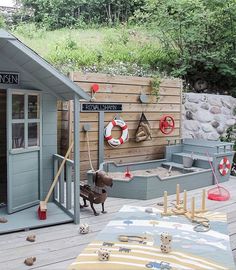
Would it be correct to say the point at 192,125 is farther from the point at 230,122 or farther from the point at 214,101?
the point at 230,122

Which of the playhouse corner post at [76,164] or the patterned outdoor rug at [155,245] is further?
the playhouse corner post at [76,164]

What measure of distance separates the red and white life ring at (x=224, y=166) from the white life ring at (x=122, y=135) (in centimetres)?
183

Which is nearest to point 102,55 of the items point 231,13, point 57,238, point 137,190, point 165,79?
point 165,79

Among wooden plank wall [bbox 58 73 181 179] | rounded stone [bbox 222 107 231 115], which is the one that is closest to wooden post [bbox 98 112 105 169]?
wooden plank wall [bbox 58 73 181 179]

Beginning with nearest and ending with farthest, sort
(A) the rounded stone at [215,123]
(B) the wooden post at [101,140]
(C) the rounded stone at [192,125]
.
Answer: (B) the wooden post at [101,140] < (C) the rounded stone at [192,125] < (A) the rounded stone at [215,123]

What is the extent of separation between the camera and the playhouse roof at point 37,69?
4156 millimetres

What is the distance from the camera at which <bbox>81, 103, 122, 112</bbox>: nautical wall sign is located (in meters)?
6.64

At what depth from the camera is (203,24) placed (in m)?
9.57

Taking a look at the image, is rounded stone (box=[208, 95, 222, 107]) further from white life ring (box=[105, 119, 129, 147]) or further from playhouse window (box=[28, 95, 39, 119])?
playhouse window (box=[28, 95, 39, 119])

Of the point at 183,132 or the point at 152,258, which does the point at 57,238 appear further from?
the point at 183,132

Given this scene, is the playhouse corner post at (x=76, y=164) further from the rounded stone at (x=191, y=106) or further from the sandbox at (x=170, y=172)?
the rounded stone at (x=191, y=106)

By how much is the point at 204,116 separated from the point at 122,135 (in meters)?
2.49

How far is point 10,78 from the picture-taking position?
4.74m

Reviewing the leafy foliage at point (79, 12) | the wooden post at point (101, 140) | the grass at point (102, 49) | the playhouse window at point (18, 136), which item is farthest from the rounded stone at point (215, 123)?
the leafy foliage at point (79, 12)
